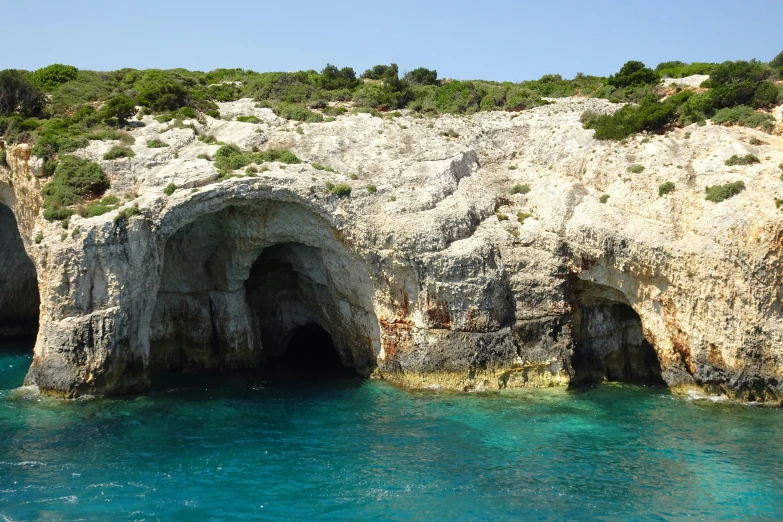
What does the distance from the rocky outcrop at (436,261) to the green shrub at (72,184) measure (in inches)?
39.2

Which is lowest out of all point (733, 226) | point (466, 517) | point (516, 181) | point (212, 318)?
point (466, 517)

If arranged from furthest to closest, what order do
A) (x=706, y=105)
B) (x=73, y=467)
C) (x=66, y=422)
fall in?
(x=706, y=105), (x=66, y=422), (x=73, y=467)

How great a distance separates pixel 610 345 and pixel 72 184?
30182 millimetres

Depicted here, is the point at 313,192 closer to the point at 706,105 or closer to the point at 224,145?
the point at 224,145

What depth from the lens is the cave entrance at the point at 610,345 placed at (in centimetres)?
3388

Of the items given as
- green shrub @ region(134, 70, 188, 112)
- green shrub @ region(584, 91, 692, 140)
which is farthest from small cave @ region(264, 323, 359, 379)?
green shrub @ region(584, 91, 692, 140)

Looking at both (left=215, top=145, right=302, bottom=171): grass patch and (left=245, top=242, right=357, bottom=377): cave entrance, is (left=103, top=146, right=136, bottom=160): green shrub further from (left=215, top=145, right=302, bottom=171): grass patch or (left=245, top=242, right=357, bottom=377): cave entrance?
(left=245, top=242, right=357, bottom=377): cave entrance

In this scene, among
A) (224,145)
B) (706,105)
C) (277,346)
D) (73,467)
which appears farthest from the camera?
(277,346)

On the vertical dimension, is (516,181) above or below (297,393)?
above

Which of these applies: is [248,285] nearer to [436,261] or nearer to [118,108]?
[118,108]

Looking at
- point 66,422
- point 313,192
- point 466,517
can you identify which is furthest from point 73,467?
point 313,192

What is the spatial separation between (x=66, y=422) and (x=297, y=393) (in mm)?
10917

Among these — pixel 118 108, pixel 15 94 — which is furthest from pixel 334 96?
pixel 15 94

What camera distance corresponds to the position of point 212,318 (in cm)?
3797
